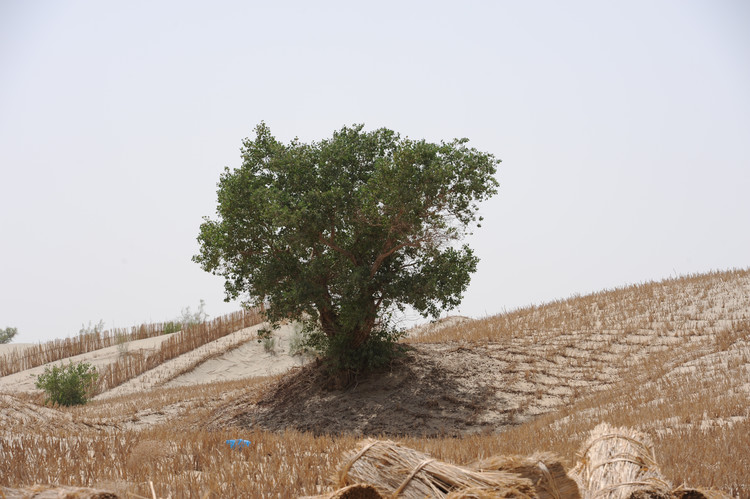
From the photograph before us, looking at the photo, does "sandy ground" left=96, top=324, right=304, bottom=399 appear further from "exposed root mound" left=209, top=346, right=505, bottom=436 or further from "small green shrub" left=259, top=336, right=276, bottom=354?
"exposed root mound" left=209, top=346, right=505, bottom=436

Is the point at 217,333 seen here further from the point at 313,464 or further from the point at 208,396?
the point at 313,464

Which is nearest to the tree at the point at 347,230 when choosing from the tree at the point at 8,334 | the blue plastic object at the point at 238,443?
the blue plastic object at the point at 238,443

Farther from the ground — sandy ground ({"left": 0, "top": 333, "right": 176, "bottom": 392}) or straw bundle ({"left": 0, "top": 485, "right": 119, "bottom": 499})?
straw bundle ({"left": 0, "top": 485, "right": 119, "bottom": 499})

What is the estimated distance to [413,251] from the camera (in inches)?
581

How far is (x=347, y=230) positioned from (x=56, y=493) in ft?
38.0

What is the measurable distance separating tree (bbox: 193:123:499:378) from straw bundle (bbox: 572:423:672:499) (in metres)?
8.95

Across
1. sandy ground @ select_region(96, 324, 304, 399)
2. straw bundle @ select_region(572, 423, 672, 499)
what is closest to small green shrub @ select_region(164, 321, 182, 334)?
sandy ground @ select_region(96, 324, 304, 399)

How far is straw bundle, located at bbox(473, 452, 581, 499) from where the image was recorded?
11.7ft

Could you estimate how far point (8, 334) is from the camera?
43.6 m

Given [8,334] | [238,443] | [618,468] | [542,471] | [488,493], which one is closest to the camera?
[488,493]

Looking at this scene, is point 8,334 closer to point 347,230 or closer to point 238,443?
point 347,230

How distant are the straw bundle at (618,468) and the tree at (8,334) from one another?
48.5 meters

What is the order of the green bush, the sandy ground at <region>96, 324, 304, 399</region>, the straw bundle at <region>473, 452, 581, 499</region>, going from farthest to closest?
the sandy ground at <region>96, 324, 304, 399</region>, the green bush, the straw bundle at <region>473, 452, 581, 499</region>

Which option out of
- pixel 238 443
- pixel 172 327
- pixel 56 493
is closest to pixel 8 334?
pixel 172 327
